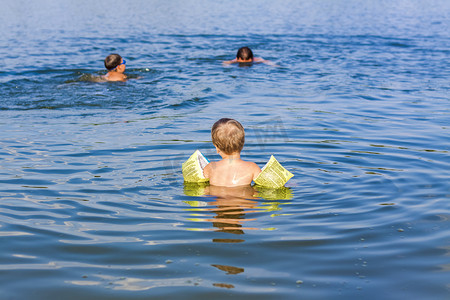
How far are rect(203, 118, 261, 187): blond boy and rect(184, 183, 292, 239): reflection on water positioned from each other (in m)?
0.10

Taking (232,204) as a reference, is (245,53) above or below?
above

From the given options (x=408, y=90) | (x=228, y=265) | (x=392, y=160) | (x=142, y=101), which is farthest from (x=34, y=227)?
(x=408, y=90)

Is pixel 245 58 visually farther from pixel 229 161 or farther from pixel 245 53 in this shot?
pixel 229 161

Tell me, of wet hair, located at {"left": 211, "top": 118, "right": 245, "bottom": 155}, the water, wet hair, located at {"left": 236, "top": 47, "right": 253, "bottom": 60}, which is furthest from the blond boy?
wet hair, located at {"left": 236, "top": 47, "right": 253, "bottom": 60}

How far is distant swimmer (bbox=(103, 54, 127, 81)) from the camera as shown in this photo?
1425 centimetres

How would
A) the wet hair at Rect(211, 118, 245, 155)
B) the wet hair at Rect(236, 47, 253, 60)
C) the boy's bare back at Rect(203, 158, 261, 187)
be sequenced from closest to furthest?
1. the wet hair at Rect(211, 118, 245, 155)
2. the boy's bare back at Rect(203, 158, 261, 187)
3. the wet hair at Rect(236, 47, 253, 60)

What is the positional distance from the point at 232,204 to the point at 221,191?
18.1 inches

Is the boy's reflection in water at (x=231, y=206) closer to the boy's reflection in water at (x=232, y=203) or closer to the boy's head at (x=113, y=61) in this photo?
the boy's reflection in water at (x=232, y=203)

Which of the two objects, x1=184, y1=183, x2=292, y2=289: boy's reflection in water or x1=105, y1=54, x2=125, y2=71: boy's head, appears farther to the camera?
x1=105, y1=54, x2=125, y2=71: boy's head

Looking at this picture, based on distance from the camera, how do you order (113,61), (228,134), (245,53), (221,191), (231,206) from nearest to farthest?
(231,206) < (228,134) < (221,191) < (113,61) < (245,53)

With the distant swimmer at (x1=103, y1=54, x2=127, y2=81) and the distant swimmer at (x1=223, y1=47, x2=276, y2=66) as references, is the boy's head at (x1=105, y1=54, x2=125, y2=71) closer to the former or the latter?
the distant swimmer at (x1=103, y1=54, x2=127, y2=81)

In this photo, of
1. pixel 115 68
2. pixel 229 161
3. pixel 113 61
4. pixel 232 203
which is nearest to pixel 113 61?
pixel 113 61

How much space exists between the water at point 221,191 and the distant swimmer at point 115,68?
1.48ft

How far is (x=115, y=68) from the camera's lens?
1446 cm
